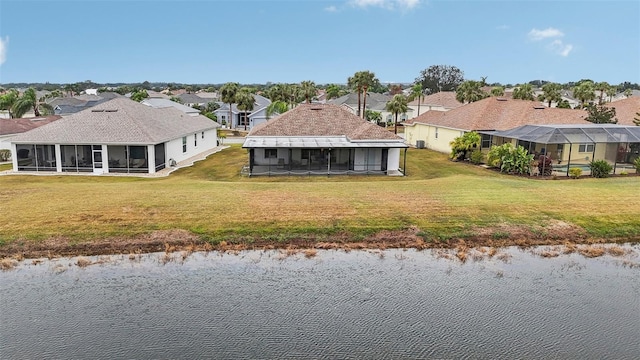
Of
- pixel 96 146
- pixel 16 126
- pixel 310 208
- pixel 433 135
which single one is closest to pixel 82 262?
pixel 310 208

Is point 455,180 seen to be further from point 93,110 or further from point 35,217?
point 93,110

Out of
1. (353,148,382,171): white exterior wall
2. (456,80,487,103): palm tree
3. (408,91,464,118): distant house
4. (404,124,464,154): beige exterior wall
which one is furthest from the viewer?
(408,91,464,118): distant house

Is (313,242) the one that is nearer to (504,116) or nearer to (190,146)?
(190,146)

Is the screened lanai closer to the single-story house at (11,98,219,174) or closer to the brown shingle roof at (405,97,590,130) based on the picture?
the brown shingle roof at (405,97,590,130)

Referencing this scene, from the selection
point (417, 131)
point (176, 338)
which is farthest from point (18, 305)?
point (417, 131)

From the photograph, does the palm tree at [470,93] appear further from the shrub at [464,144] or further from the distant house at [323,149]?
the distant house at [323,149]

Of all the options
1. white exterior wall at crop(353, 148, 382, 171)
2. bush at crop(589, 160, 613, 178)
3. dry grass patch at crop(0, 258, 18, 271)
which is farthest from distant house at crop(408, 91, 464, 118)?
dry grass patch at crop(0, 258, 18, 271)

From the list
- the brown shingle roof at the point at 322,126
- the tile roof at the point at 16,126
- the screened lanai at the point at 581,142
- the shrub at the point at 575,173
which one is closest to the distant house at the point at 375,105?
the brown shingle roof at the point at 322,126
